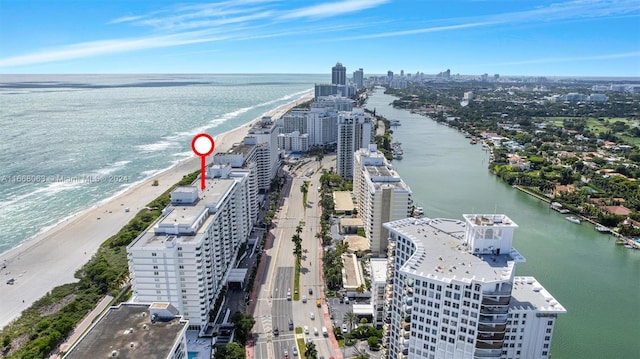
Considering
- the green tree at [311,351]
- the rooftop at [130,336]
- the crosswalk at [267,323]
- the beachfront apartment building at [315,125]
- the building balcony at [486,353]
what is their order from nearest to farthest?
the rooftop at [130,336], the building balcony at [486,353], the green tree at [311,351], the crosswalk at [267,323], the beachfront apartment building at [315,125]

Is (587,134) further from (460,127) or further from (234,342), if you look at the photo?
(234,342)

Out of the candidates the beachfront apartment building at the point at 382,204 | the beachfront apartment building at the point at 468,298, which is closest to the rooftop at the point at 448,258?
the beachfront apartment building at the point at 468,298

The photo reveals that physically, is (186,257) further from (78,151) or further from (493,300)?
(78,151)

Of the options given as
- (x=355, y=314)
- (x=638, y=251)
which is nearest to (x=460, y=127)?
(x=638, y=251)

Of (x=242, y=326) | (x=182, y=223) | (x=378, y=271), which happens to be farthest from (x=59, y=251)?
(x=378, y=271)

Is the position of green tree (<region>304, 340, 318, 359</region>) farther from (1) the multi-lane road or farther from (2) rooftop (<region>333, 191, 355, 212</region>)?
(2) rooftop (<region>333, 191, 355, 212</region>)

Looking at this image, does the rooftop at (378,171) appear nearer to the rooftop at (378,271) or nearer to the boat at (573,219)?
the rooftop at (378,271)
